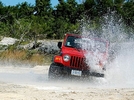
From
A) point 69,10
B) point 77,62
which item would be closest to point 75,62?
point 77,62

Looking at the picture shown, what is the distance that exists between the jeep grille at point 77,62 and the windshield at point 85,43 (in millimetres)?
920

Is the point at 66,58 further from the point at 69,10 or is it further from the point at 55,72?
the point at 69,10

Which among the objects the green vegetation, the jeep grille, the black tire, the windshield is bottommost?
the black tire

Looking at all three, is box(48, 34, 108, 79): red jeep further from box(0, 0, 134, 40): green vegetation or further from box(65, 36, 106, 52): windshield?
box(0, 0, 134, 40): green vegetation

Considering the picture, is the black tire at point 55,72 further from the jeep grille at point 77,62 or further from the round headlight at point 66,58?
the jeep grille at point 77,62

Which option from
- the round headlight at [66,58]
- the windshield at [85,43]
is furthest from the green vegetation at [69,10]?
the round headlight at [66,58]

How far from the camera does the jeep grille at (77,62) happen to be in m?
12.6

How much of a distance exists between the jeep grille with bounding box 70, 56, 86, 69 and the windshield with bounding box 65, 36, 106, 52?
3.02 feet

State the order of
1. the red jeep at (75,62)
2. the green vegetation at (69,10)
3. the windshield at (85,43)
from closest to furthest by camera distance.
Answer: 1. the red jeep at (75,62)
2. the windshield at (85,43)
3. the green vegetation at (69,10)

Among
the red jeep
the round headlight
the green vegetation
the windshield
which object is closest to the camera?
the red jeep

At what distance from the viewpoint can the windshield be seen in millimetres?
13625

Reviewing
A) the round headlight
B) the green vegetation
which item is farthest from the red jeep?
the green vegetation

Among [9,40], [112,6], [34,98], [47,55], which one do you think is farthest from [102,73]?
[112,6]

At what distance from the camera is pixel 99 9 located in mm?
58250
